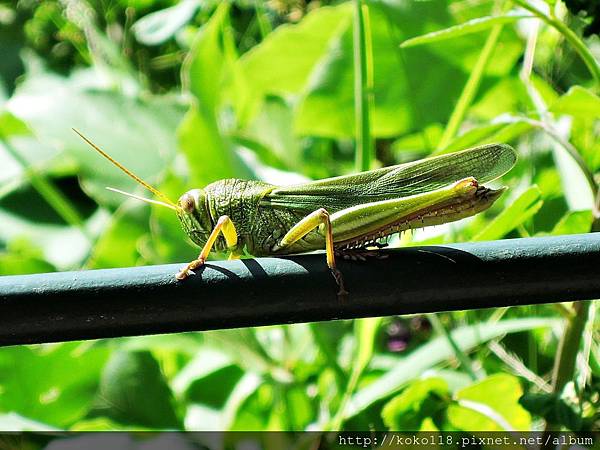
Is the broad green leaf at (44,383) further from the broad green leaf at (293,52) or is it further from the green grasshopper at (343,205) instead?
the broad green leaf at (293,52)

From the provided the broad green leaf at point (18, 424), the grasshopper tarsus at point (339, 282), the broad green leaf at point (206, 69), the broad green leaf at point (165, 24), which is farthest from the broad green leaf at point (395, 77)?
the grasshopper tarsus at point (339, 282)

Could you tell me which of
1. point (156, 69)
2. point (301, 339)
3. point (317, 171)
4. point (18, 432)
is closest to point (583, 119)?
point (301, 339)

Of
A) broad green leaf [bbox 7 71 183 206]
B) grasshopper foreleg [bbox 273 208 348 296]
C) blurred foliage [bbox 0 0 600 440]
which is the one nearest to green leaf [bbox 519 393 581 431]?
blurred foliage [bbox 0 0 600 440]

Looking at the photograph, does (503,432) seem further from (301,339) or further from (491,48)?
(491,48)

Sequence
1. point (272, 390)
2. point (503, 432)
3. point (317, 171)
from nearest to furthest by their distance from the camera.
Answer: point (503, 432) < point (272, 390) < point (317, 171)

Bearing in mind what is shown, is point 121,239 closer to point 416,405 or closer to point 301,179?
point 301,179

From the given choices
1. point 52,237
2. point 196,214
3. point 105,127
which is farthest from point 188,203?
point 52,237
